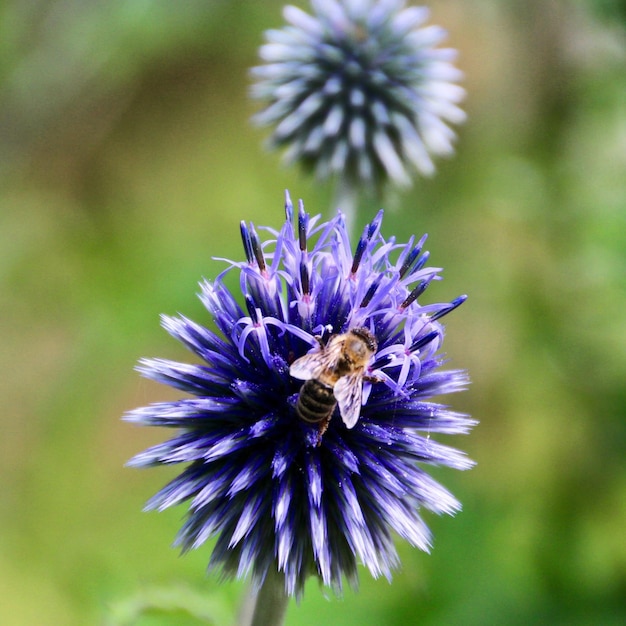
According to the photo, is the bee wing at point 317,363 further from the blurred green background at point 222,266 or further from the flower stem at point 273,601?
the blurred green background at point 222,266

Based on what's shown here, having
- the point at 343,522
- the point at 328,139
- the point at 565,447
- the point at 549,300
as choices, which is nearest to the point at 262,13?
the point at 328,139

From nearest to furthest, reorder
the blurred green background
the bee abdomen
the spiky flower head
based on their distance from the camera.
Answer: the bee abdomen → the spiky flower head → the blurred green background

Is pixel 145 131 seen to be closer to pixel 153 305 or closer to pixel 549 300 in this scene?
pixel 153 305

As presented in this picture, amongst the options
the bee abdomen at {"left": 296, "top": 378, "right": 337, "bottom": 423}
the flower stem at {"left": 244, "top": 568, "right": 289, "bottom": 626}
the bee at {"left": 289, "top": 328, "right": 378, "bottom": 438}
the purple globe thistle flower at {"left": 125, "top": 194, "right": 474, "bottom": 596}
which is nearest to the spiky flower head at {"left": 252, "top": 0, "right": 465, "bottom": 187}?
the purple globe thistle flower at {"left": 125, "top": 194, "right": 474, "bottom": 596}

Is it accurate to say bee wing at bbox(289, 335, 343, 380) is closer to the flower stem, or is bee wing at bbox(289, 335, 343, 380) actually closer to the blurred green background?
the flower stem

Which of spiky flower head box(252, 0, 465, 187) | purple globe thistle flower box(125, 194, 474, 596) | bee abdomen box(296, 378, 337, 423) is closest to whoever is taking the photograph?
bee abdomen box(296, 378, 337, 423)

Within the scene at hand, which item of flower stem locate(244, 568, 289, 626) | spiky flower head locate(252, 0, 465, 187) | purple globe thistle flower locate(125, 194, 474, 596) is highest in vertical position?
spiky flower head locate(252, 0, 465, 187)
